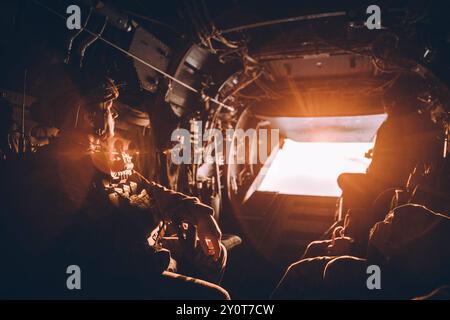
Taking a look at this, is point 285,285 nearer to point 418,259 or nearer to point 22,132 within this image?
point 418,259

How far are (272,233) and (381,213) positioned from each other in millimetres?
4158

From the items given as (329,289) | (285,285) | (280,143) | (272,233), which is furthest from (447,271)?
(280,143)

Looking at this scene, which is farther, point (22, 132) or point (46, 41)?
point (46, 41)

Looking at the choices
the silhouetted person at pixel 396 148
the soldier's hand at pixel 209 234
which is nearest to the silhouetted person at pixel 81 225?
the soldier's hand at pixel 209 234

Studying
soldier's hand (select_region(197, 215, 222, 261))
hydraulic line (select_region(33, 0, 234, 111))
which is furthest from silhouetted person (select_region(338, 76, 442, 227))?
soldier's hand (select_region(197, 215, 222, 261))

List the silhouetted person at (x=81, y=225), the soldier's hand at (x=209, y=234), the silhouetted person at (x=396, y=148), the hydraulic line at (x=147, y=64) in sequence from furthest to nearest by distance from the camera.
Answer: the silhouetted person at (x=396, y=148)
the hydraulic line at (x=147, y=64)
the soldier's hand at (x=209, y=234)
the silhouetted person at (x=81, y=225)

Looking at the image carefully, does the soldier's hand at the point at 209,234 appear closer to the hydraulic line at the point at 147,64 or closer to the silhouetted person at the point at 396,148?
the hydraulic line at the point at 147,64

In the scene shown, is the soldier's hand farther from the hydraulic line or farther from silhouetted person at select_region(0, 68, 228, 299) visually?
the hydraulic line

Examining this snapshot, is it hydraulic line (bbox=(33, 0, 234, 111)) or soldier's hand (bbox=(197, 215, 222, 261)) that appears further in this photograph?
hydraulic line (bbox=(33, 0, 234, 111))

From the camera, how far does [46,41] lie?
3.87 meters

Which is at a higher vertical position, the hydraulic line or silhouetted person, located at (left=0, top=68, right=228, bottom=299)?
the hydraulic line

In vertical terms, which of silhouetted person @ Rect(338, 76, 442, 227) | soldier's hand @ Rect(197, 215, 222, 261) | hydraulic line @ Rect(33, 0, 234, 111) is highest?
hydraulic line @ Rect(33, 0, 234, 111)

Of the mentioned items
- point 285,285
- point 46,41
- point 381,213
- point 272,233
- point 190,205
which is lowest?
point 272,233

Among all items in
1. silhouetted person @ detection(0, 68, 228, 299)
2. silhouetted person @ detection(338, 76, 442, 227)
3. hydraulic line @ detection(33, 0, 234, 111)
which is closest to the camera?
silhouetted person @ detection(0, 68, 228, 299)
